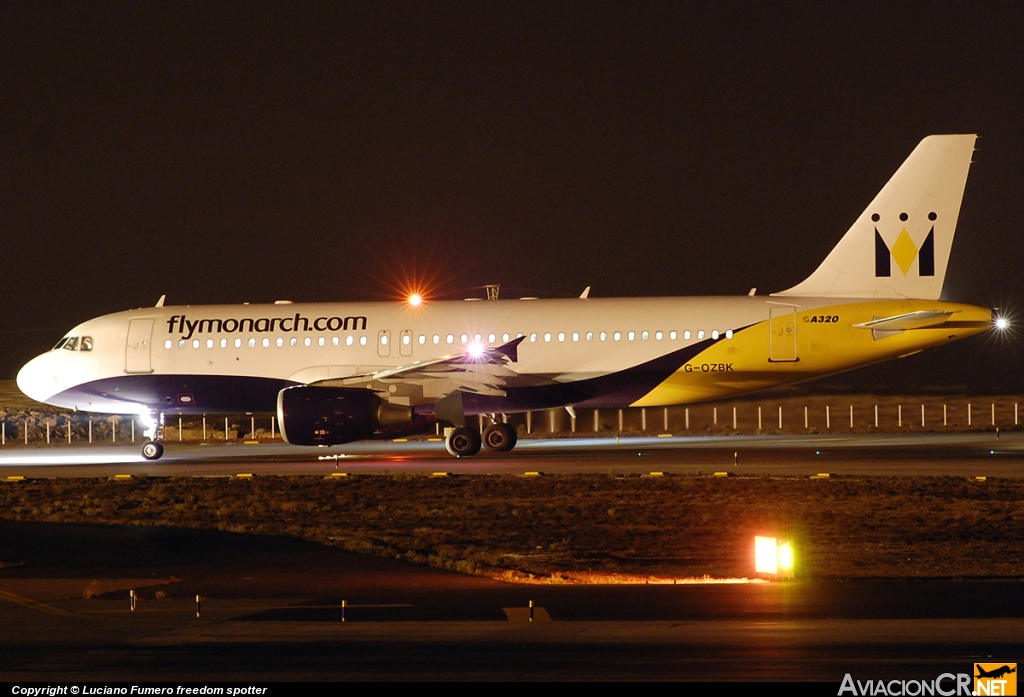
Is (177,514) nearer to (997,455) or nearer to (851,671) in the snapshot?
(851,671)

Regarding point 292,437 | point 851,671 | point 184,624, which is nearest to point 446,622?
point 184,624

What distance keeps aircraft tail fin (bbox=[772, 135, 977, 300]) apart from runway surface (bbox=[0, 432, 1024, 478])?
4.02 meters

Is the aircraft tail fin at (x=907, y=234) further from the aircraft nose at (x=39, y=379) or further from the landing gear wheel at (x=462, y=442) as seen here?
the aircraft nose at (x=39, y=379)

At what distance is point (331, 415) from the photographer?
31.3 m

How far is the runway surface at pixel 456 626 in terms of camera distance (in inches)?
371

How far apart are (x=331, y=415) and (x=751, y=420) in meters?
20.7

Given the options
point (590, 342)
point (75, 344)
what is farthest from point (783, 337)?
point (75, 344)

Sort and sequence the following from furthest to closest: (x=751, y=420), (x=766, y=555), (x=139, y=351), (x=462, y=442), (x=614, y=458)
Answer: (x=751, y=420)
(x=139, y=351)
(x=462, y=442)
(x=614, y=458)
(x=766, y=555)

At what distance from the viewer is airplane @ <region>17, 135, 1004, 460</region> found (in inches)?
1246

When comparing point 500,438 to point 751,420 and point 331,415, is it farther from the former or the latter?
point 751,420

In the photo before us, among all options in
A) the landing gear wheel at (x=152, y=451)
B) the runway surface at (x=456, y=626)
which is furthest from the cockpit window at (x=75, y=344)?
the runway surface at (x=456, y=626)

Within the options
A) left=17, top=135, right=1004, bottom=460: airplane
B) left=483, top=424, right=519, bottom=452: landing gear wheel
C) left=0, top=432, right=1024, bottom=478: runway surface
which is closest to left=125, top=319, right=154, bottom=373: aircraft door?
left=17, top=135, right=1004, bottom=460: airplane

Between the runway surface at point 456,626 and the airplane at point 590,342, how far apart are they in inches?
682

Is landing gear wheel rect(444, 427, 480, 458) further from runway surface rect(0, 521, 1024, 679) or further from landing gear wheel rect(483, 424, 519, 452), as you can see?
runway surface rect(0, 521, 1024, 679)
